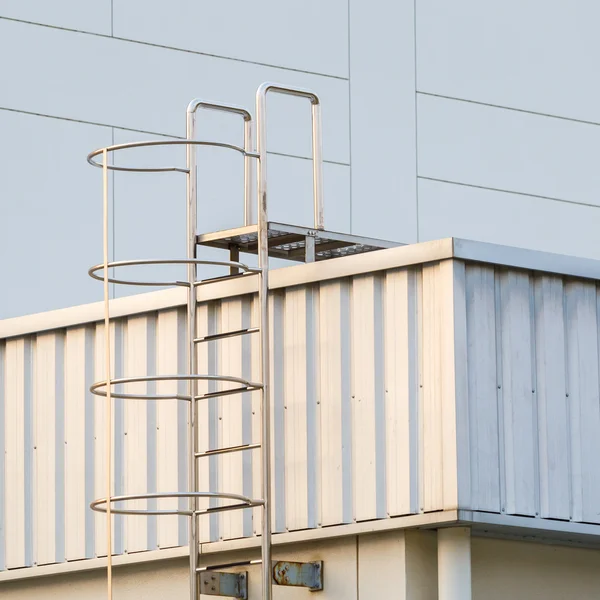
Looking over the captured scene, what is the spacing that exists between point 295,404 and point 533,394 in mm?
1517

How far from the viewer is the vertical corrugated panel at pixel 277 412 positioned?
1207 centimetres

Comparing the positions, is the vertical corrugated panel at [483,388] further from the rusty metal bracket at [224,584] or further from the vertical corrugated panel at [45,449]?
the vertical corrugated panel at [45,449]

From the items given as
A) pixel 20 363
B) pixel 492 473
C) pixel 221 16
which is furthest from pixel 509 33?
pixel 492 473

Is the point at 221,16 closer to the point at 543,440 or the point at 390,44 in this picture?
the point at 390,44

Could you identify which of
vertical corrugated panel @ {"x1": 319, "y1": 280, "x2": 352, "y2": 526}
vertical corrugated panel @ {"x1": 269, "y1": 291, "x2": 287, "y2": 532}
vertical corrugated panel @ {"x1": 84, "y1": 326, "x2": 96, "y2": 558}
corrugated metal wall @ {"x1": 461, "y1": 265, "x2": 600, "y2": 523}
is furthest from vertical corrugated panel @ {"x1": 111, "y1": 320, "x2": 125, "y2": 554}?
corrugated metal wall @ {"x1": 461, "y1": 265, "x2": 600, "y2": 523}

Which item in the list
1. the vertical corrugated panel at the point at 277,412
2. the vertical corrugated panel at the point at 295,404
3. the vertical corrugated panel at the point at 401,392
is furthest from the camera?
the vertical corrugated panel at the point at 277,412

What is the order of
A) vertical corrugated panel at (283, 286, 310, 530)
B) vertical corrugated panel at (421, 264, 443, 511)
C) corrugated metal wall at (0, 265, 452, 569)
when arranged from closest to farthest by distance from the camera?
vertical corrugated panel at (421, 264, 443, 511) → corrugated metal wall at (0, 265, 452, 569) → vertical corrugated panel at (283, 286, 310, 530)

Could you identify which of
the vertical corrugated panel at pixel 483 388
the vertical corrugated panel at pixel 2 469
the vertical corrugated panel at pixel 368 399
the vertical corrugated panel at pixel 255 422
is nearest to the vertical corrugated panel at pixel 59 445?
the vertical corrugated panel at pixel 2 469

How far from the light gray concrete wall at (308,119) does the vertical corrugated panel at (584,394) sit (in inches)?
293

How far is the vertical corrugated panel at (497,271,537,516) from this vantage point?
1140 centimetres

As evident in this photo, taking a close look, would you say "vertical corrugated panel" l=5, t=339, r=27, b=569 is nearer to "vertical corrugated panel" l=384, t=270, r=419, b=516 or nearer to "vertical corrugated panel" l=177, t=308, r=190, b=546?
"vertical corrugated panel" l=177, t=308, r=190, b=546

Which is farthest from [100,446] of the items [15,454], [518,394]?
[518,394]

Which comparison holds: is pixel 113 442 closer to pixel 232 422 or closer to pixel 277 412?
pixel 232 422

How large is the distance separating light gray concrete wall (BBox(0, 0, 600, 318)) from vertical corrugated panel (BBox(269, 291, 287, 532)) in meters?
6.14
